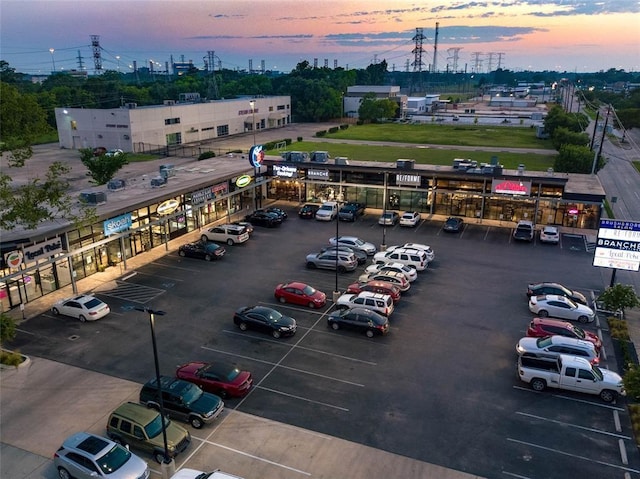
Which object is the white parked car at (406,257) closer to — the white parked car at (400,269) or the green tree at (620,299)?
the white parked car at (400,269)

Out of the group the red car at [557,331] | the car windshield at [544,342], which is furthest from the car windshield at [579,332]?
the car windshield at [544,342]

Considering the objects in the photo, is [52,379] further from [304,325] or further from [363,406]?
[363,406]

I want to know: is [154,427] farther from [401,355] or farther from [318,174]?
[318,174]

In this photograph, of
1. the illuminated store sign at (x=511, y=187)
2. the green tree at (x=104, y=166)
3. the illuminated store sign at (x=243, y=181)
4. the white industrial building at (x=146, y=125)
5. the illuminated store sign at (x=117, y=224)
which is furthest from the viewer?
the white industrial building at (x=146, y=125)

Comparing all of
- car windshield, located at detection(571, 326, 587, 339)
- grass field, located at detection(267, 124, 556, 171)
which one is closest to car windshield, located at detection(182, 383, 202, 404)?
car windshield, located at detection(571, 326, 587, 339)

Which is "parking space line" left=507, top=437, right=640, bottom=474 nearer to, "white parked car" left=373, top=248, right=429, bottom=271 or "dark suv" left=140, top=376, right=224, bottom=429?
"dark suv" left=140, top=376, right=224, bottom=429

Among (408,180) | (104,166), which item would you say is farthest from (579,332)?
(104,166)

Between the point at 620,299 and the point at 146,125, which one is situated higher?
the point at 146,125
